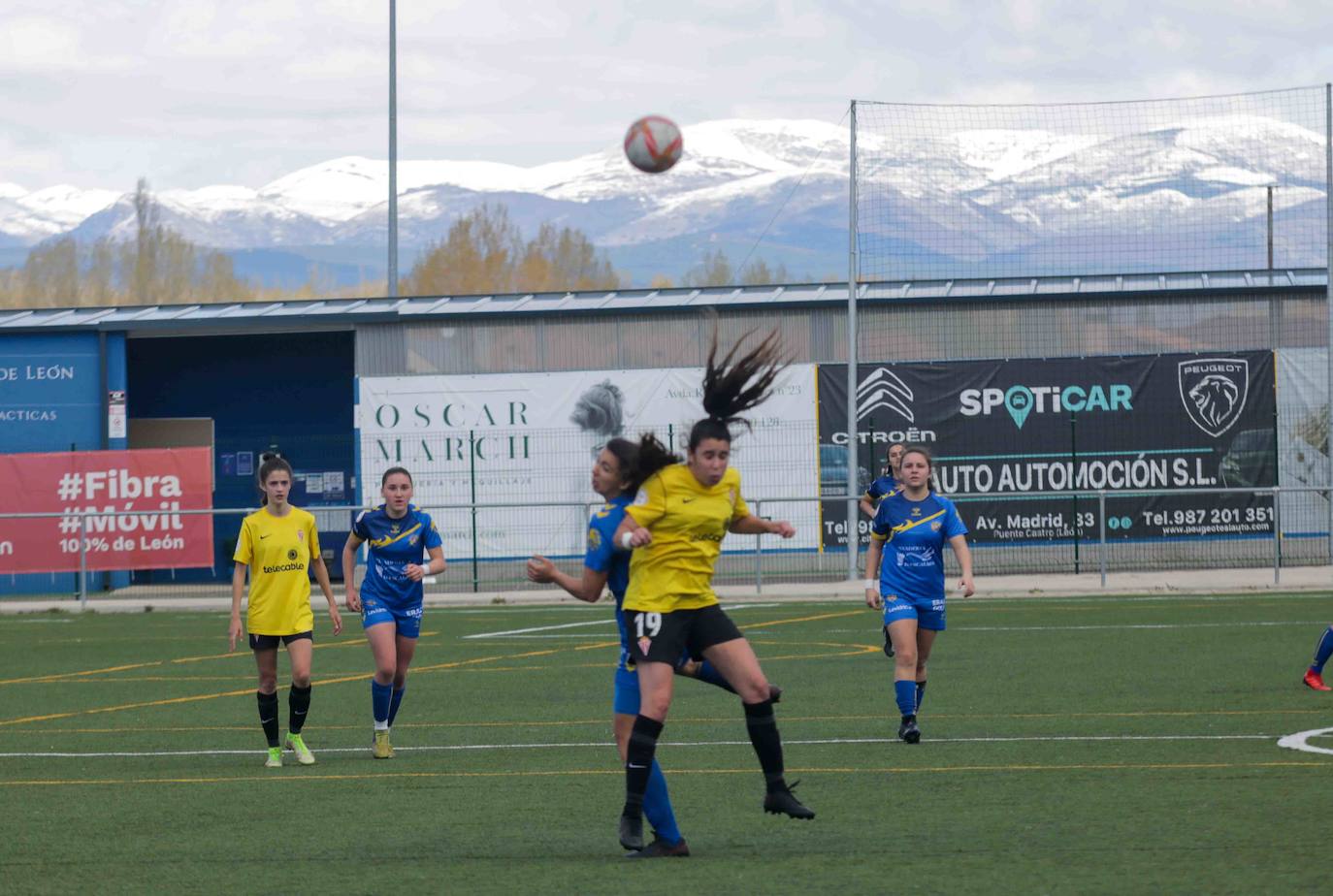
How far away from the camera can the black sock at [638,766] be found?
7898 millimetres

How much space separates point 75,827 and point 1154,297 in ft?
87.0

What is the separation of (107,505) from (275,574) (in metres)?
20.9

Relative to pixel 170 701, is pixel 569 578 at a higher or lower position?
higher

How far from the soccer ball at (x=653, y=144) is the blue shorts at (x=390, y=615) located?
9246mm

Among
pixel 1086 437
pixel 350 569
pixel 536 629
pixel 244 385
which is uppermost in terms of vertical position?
pixel 244 385

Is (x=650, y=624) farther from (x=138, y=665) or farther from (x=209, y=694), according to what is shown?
(x=138, y=665)

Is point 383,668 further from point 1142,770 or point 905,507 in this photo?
point 1142,770

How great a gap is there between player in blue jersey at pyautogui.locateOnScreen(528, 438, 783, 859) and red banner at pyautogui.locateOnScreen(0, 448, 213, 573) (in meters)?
23.5

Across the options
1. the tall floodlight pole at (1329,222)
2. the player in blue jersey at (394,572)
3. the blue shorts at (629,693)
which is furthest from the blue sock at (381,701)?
the tall floodlight pole at (1329,222)

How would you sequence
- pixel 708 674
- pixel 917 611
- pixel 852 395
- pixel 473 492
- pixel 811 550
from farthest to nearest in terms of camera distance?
pixel 473 492, pixel 811 550, pixel 852 395, pixel 917 611, pixel 708 674

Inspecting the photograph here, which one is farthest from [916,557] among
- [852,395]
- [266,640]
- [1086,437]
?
[1086,437]

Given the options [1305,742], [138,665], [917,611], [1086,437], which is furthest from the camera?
[1086,437]

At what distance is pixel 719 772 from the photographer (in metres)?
10.8

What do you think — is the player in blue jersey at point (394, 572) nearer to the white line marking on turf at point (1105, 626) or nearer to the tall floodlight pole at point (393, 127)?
the white line marking on turf at point (1105, 626)
